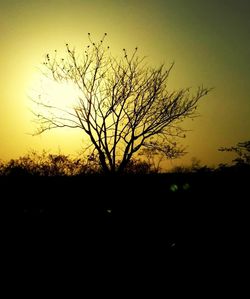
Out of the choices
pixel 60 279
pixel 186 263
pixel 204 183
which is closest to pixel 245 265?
pixel 186 263

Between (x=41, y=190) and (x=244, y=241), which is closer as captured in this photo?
(x=244, y=241)

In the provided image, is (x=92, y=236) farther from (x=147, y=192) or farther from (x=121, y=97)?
(x=121, y=97)

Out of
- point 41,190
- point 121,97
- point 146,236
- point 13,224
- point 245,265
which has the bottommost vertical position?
point 245,265

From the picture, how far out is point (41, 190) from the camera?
44.5ft

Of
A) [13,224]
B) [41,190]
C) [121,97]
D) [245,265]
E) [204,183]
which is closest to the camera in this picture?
[245,265]

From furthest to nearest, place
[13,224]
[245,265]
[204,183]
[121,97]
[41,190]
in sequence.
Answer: [121,97], [41,190], [13,224], [204,183], [245,265]

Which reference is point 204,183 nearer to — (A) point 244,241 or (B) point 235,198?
(B) point 235,198

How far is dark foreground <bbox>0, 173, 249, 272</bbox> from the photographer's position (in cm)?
738

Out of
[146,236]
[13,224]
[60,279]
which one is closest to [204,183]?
[146,236]

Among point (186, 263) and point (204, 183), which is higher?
point (204, 183)

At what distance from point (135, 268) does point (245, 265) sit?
192 centimetres

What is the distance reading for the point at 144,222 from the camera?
8312 mm

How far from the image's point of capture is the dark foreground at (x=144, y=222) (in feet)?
24.2

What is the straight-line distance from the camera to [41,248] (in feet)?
29.1
